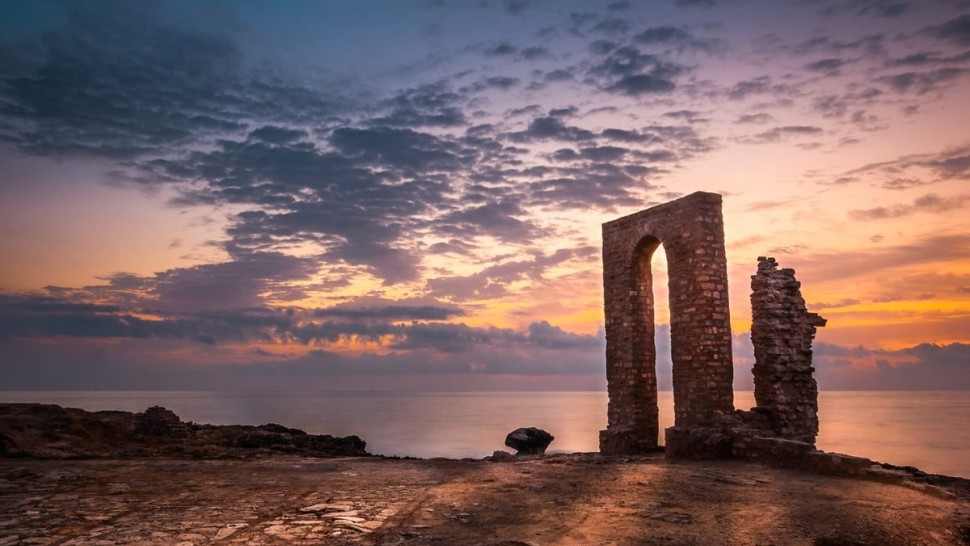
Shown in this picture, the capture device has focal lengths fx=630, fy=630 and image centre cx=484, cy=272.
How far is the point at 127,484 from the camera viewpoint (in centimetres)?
865

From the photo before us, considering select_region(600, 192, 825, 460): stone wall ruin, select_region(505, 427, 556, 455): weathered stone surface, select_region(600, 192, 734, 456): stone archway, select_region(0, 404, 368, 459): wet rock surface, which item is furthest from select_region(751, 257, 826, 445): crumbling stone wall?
select_region(505, 427, 556, 455): weathered stone surface

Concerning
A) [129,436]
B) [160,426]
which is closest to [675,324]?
[160,426]

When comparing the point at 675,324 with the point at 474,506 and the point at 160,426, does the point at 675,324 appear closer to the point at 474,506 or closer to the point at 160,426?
the point at 474,506

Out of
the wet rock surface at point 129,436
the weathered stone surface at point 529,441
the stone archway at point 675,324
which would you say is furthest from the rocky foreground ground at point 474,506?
the weathered stone surface at point 529,441

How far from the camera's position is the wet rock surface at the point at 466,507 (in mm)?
5648

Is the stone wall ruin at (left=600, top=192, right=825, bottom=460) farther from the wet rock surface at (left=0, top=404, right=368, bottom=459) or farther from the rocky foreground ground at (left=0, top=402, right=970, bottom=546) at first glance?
the wet rock surface at (left=0, top=404, right=368, bottom=459)

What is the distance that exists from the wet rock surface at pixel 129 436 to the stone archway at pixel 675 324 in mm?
7522

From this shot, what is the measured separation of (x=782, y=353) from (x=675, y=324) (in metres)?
2.20

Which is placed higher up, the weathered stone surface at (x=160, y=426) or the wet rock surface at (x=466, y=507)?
the wet rock surface at (x=466, y=507)

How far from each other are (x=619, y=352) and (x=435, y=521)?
1026 cm

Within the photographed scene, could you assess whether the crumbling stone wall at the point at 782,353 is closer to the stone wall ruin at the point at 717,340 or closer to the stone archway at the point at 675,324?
the stone wall ruin at the point at 717,340

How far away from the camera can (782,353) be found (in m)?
13.1

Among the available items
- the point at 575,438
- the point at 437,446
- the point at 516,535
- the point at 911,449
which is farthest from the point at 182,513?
the point at 911,449

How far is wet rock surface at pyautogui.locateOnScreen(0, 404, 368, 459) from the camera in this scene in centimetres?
1591
